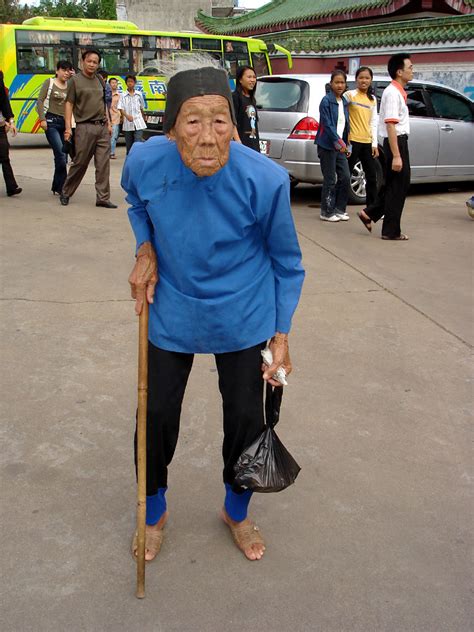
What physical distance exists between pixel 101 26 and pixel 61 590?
17.8m

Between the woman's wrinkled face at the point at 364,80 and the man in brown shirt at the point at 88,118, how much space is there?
282 centimetres

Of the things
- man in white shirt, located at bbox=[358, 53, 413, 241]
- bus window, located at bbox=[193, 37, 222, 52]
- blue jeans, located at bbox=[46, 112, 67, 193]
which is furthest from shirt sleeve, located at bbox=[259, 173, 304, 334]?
bus window, located at bbox=[193, 37, 222, 52]

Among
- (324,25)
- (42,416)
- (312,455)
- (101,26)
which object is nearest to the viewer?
(312,455)

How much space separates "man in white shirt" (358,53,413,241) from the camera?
661 cm

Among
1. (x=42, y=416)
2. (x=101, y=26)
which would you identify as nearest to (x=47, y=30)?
(x=101, y=26)

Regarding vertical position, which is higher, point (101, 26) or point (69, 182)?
point (101, 26)

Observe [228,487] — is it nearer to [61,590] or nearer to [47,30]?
[61,590]

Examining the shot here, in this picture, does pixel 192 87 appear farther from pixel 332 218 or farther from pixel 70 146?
pixel 70 146

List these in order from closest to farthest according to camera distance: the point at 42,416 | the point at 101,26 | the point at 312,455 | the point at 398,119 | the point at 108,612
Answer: the point at 108,612 → the point at 312,455 → the point at 42,416 → the point at 398,119 → the point at 101,26

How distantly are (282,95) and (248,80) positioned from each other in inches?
61.5

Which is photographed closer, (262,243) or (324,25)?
(262,243)

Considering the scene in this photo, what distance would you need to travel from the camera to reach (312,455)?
126 inches

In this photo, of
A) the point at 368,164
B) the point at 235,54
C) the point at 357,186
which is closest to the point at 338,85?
the point at 368,164

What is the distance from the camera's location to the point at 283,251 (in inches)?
89.7
